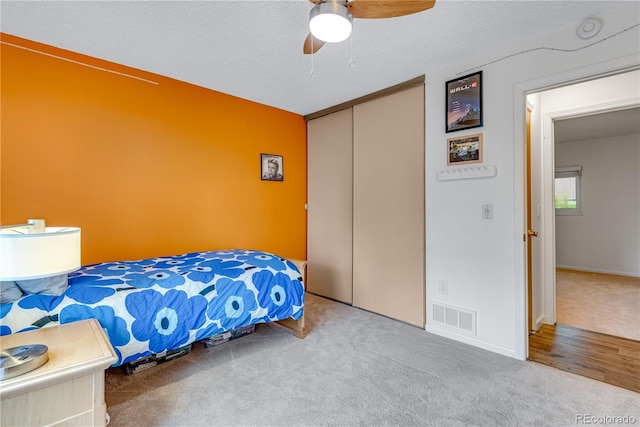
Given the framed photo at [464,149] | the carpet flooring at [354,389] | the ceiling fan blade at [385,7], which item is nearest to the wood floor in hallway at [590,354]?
the carpet flooring at [354,389]

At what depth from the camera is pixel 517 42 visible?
238 cm

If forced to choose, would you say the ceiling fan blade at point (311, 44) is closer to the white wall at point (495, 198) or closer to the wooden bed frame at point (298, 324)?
the white wall at point (495, 198)

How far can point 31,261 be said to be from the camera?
1.25m

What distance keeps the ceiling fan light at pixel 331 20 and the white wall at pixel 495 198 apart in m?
1.57

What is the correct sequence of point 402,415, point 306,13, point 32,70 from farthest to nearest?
1. point 32,70
2. point 306,13
3. point 402,415

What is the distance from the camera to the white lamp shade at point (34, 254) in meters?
1.21

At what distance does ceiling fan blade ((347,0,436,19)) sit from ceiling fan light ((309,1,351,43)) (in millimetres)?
61

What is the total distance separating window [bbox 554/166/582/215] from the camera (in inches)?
228

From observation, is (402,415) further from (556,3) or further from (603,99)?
(603,99)

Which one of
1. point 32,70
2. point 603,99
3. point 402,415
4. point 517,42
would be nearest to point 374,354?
point 402,415

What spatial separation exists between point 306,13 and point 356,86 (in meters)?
1.30

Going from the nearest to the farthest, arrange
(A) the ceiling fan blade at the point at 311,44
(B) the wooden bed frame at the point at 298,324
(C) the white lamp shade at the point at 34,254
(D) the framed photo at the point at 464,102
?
(C) the white lamp shade at the point at 34,254
(A) the ceiling fan blade at the point at 311,44
(D) the framed photo at the point at 464,102
(B) the wooden bed frame at the point at 298,324

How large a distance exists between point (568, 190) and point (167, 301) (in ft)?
23.1

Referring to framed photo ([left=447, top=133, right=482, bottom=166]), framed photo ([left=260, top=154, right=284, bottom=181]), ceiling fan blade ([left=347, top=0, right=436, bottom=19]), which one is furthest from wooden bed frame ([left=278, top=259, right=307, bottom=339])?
ceiling fan blade ([left=347, top=0, right=436, bottom=19])
